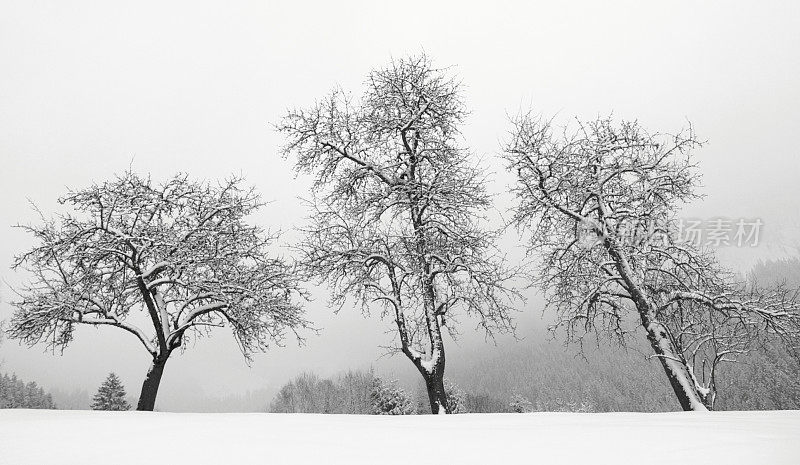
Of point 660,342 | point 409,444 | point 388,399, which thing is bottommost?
point 409,444

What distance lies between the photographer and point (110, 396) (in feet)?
132

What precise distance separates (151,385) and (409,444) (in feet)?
40.3

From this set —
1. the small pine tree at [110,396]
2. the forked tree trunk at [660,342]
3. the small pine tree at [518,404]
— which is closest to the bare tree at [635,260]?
the forked tree trunk at [660,342]

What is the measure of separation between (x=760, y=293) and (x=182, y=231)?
54.5ft

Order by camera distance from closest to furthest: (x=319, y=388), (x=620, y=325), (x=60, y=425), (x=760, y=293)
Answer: (x=60, y=425)
(x=760, y=293)
(x=620, y=325)
(x=319, y=388)

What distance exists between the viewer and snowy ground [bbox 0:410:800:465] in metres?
2.34

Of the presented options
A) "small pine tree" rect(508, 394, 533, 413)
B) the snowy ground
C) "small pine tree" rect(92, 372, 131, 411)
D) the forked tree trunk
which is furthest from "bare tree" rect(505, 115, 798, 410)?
"small pine tree" rect(508, 394, 533, 413)

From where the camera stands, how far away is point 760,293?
35.4 feet

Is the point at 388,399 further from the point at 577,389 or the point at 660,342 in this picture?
the point at 577,389

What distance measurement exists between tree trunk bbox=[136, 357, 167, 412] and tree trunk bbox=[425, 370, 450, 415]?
798 centimetres

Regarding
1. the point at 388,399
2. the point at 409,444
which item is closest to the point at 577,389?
the point at 388,399

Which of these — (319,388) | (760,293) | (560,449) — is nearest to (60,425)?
(560,449)

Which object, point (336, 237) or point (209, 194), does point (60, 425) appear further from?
point (209, 194)

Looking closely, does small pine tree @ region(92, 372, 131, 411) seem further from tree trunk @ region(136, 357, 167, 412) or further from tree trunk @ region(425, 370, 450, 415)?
tree trunk @ region(425, 370, 450, 415)
